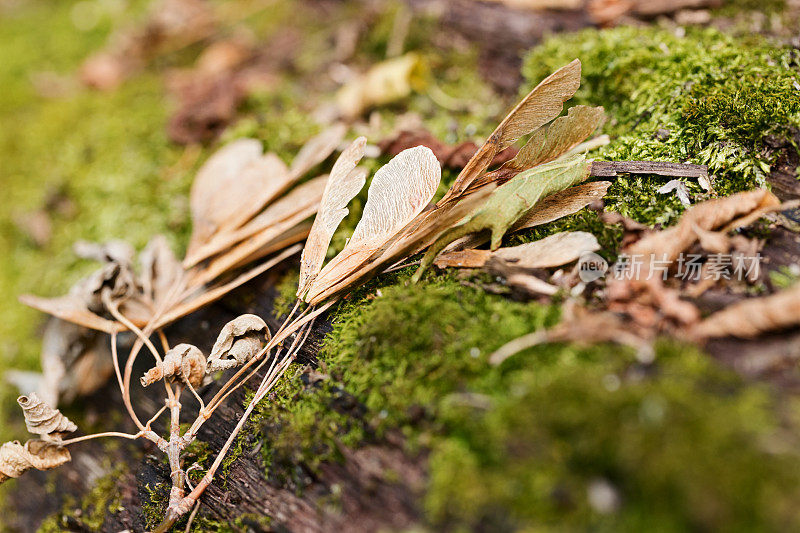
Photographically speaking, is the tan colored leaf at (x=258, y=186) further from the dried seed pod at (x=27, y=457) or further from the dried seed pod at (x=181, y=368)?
the dried seed pod at (x=27, y=457)

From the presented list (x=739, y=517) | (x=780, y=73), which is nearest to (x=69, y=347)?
(x=739, y=517)

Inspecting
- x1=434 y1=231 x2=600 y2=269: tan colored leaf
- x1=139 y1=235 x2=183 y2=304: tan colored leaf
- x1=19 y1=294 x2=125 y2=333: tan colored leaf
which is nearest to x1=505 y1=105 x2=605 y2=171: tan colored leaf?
x1=434 y1=231 x2=600 y2=269: tan colored leaf

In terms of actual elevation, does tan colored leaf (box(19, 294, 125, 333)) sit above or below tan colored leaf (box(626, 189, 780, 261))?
above

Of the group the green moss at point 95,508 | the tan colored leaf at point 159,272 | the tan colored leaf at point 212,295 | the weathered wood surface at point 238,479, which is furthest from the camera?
the tan colored leaf at point 159,272

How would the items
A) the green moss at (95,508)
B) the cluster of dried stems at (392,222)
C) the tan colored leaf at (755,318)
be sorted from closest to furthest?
the tan colored leaf at (755,318) < the cluster of dried stems at (392,222) < the green moss at (95,508)

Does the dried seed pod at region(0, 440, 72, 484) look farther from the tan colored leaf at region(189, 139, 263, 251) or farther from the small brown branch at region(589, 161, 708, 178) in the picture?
the small brown branch at region(589, 161, 708, 178)

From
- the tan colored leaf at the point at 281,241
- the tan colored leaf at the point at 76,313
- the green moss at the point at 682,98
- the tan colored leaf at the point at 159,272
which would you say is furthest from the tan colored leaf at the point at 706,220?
the tan colored leaf at the point at 76,313

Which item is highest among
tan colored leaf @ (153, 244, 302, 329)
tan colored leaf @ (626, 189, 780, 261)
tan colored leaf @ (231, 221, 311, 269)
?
tan colored leaf @ (231, 221, 311, 269)
